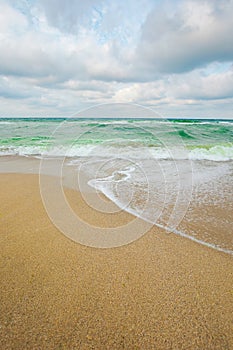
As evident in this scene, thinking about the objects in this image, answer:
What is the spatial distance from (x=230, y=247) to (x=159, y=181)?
258cm

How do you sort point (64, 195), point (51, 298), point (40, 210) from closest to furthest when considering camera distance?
point (51, 298), point (40, 210), point (64, 195)

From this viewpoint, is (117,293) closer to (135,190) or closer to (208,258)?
(208,258)

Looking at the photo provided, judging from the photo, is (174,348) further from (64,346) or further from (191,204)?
(191,204)

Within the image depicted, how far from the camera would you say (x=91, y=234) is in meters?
2.40

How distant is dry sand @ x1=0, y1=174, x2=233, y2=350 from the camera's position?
4.15 feet

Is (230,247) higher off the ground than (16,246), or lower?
lower

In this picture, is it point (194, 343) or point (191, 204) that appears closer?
point (194, 343)

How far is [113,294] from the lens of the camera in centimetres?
156

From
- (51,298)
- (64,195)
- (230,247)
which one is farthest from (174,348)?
(64,195)

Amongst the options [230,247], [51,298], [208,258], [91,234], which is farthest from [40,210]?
[230,247]

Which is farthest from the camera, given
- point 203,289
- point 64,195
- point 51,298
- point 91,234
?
point 64,195

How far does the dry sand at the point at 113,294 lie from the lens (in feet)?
4.15

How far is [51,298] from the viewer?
4.94 feet

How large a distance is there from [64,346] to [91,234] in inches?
48.4
